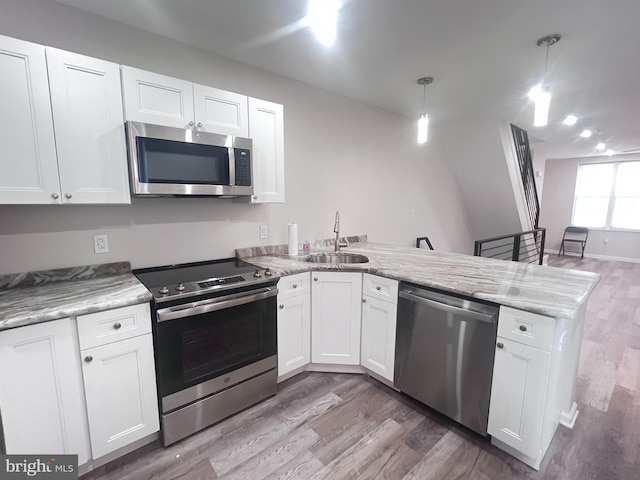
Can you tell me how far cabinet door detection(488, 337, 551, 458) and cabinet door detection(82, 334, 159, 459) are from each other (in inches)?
75.7

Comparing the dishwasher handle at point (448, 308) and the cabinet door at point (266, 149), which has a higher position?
the cabinet door at point (266, 149)

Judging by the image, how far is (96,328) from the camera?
1.47 m

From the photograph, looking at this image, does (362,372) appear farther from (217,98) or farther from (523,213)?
(523,213)

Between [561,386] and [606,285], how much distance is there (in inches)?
196

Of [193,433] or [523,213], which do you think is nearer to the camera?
[193,433]

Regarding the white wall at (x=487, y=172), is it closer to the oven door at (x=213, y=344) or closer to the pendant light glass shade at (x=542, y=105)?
the pendant light glass shade at (x=542, y=105)

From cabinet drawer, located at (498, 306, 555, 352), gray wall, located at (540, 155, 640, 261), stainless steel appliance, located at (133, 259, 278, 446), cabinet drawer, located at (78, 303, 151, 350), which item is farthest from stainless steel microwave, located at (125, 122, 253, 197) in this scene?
gray wall, located at (540, 155, 640, 261)

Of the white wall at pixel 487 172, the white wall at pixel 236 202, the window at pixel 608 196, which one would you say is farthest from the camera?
the window at pixel 608 196

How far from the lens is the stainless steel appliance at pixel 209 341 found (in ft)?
5.46

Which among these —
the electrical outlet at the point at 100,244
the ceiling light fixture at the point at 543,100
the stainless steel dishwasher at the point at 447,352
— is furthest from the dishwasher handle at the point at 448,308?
the electrical outlet at the point at 100,244

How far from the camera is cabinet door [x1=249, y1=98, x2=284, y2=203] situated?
227 cm

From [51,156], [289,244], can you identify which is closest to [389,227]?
[289,244]

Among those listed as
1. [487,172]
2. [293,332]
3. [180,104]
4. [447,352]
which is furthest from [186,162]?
[487,172]

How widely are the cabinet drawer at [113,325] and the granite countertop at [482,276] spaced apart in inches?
33.6
